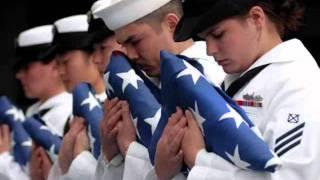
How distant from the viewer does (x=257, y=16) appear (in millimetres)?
2844

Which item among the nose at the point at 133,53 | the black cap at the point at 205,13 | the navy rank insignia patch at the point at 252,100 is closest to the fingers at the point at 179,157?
the navy rank insignia patch at the point at 252,100

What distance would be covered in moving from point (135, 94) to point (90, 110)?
670 mm

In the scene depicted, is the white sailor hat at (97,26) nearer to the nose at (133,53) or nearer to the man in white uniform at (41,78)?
the nose at (133,53)

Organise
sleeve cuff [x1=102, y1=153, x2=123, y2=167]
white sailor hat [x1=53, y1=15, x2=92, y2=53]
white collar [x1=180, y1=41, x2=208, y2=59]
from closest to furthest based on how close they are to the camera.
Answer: white collar [x1=180, y1=41, x2=208, y2=59], sleeve cuff [x1=102, y1=153, x2=123, y2=167], white sailor hat [x1=53, y1=15, x2=92, y2=53]

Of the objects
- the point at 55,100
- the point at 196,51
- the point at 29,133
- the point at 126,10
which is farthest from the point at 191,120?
the point at 55,100

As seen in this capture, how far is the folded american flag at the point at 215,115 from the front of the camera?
2.62 m

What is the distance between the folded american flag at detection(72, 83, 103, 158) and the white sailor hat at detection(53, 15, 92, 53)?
854 mm

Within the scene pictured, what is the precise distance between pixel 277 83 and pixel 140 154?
2.19 feet

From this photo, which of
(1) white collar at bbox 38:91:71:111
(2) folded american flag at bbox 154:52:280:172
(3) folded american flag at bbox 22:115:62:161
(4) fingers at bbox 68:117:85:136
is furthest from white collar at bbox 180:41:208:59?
(1) white collar at bbox 38:91:71:111

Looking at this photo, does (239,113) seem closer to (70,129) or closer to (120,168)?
(120,168)

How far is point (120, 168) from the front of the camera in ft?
11.5

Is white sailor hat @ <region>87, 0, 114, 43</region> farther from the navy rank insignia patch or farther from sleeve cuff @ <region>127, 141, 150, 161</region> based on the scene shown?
the navy rank insignia patch

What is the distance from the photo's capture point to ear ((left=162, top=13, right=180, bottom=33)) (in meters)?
3.36

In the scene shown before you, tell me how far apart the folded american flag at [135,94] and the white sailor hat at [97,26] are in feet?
1.43
